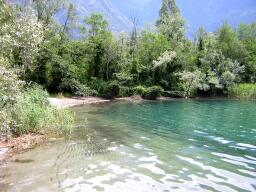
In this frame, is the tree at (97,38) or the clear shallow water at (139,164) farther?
the tree at (97,38)

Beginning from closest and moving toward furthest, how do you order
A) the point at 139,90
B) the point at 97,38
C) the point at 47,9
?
1. the point at 47,9
2. the point at 97,38
3. the point at 139,90

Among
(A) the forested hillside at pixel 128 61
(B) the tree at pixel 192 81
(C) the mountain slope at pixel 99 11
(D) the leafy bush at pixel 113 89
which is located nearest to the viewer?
(A) the forested hillside at pixel 128 61

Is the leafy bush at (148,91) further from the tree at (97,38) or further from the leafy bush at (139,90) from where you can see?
the tree at (97,38)

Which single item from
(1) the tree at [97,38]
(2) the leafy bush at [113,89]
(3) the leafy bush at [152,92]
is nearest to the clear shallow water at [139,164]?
(2) the leafy bush at [113,89]

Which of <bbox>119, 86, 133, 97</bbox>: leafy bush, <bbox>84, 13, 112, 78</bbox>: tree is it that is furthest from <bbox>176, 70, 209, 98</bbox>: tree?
<bbox>84, 13, 112, 78</bbox>: tree

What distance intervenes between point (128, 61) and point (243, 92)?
65.2ft

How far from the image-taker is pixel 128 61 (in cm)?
3572

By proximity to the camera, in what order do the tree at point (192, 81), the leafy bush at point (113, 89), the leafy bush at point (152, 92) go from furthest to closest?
1. the tree at point (192, 81)
2. the leafy bush at point (152, 92)
3. the leafy bush at point (113, 89)

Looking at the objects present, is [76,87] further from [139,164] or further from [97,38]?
[139,164]

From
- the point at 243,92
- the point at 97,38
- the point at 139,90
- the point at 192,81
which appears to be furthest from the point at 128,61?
the point at 243,92

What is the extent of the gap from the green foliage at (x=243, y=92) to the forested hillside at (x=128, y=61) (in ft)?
2.08

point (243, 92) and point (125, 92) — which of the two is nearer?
point (125, 92)

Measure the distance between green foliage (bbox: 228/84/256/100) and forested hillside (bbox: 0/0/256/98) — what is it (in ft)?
2.08

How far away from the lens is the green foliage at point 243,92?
34406 mm
